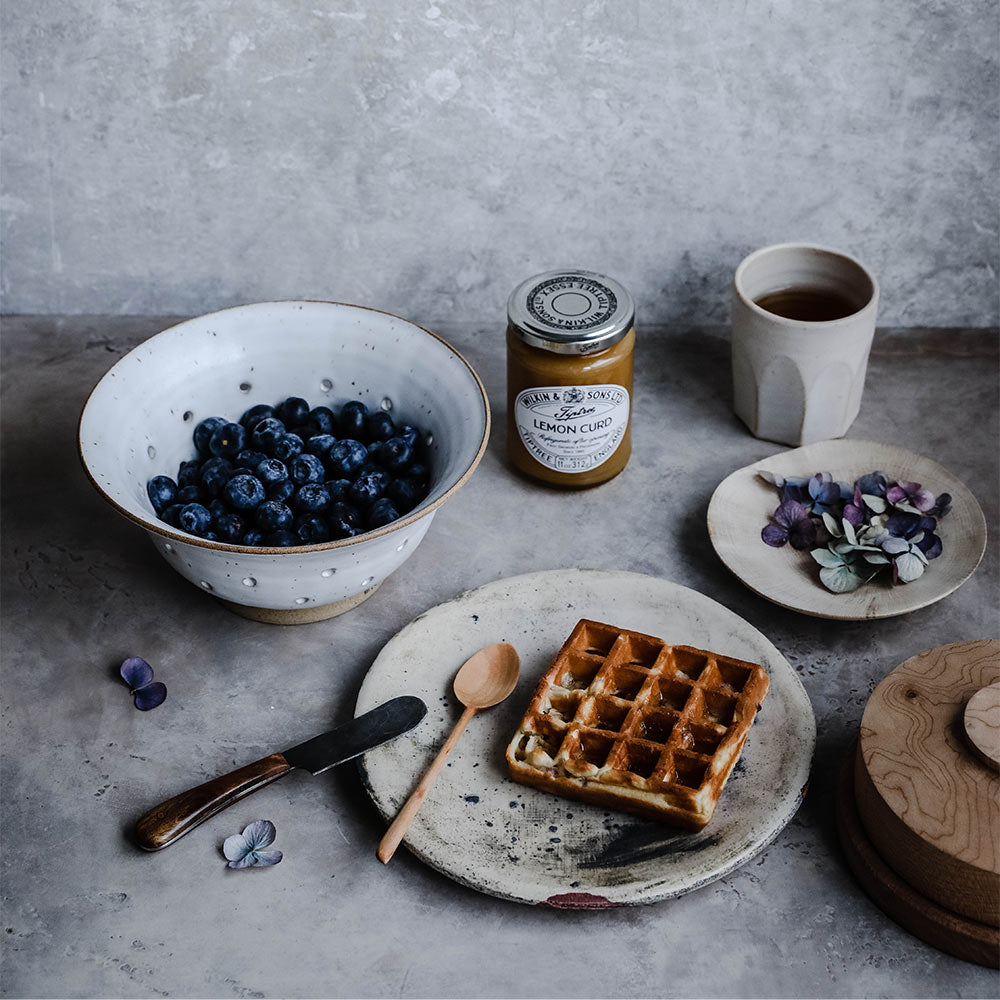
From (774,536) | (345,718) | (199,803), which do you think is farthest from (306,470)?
(774,536)

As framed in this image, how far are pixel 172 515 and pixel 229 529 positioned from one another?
0.07m

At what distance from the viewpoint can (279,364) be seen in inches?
51.6

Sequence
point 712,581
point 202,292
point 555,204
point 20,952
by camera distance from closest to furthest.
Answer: point 20,952 < point 712,581 < point 555,204 < point 202,292

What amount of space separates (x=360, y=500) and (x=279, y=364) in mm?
234

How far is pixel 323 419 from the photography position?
128 cm

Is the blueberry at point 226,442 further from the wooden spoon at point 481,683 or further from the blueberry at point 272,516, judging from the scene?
the wooden spoon at point 481,683

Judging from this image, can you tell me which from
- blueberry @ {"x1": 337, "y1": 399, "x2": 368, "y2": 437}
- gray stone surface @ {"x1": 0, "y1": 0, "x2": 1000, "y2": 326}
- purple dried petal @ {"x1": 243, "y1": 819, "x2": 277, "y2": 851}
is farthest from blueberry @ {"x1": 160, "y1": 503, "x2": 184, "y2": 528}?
gray stone surface @ {"x1": 0, "y1": 0, "x2": 1000, "y2": 326}

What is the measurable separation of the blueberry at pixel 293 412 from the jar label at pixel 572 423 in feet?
0.86

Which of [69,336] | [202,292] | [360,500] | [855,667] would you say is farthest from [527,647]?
[69,336]

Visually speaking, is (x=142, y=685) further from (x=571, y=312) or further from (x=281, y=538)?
(x=571, y=312)

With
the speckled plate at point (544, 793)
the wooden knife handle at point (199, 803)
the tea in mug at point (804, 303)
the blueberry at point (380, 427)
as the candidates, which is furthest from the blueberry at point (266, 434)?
the tea in mug at point (804, 303)

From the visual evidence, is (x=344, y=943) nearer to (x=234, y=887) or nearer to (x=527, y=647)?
(x=234, y=887)

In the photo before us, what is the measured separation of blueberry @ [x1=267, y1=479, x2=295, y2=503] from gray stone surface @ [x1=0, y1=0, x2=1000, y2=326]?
53 cm

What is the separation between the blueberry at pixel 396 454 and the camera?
1222mm
